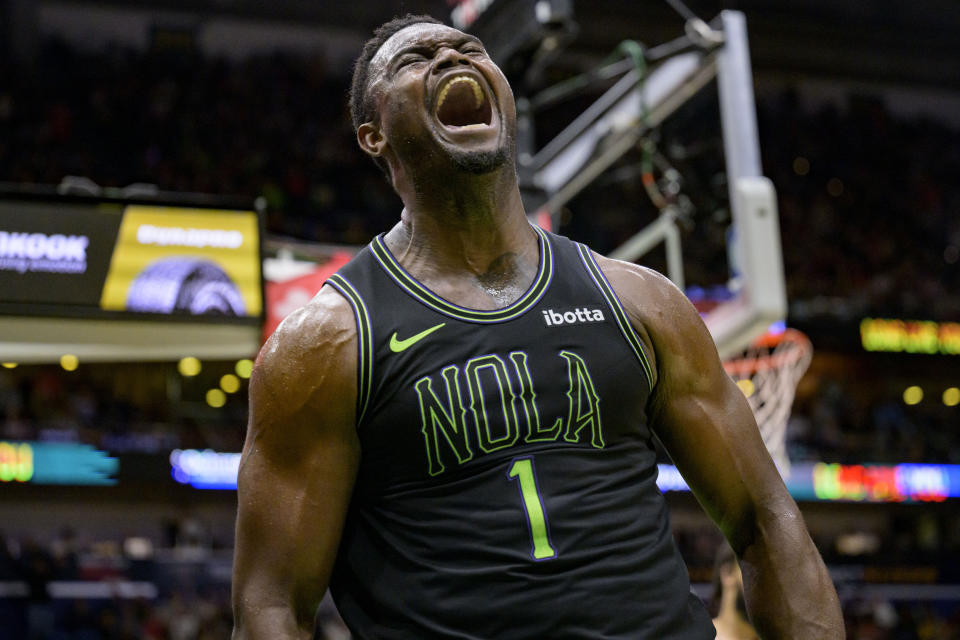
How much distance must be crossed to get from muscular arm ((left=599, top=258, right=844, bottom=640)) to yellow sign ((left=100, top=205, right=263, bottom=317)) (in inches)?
119

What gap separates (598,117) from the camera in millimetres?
6441

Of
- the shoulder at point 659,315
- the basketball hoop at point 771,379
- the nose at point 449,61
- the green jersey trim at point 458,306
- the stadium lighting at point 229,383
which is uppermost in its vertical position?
the nose at point 449,61

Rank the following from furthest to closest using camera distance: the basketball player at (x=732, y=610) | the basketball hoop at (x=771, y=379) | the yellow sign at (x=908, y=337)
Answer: the yellow sign at (x=908, y=337) → the basketball hoop at (x=771, y=379) → the basketball player at (x=732, y=610)

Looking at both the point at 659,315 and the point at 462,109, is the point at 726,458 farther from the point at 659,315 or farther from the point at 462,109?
the point at 462,109

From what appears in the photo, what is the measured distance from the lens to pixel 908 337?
19.5m

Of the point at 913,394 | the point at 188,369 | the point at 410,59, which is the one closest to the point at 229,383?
the point at 188,369

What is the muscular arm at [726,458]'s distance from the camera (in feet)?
7.04

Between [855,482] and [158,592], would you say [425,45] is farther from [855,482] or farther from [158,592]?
[855,482]

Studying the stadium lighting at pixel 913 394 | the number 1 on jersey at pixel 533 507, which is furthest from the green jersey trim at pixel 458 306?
the stadium lighting at pixel 913 394

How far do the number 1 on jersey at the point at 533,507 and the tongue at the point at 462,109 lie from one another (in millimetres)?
678

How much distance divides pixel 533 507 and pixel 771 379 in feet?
21.7

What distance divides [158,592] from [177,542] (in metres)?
1.81

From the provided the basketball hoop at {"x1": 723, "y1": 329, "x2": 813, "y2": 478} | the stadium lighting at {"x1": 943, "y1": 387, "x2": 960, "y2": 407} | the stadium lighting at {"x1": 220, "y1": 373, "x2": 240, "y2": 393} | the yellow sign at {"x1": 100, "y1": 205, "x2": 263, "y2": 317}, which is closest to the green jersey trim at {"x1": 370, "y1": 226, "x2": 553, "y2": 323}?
the yellow sign at {"x1": 100, "y1": 205, "x2": 263, "y2": 317}

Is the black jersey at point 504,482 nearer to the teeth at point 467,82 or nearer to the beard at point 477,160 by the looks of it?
the beard at point 477,160
